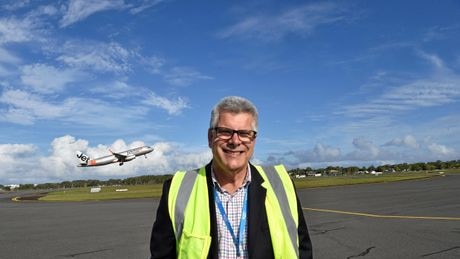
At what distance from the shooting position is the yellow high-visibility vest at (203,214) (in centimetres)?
251

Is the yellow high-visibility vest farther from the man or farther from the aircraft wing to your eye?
the aircraft wing

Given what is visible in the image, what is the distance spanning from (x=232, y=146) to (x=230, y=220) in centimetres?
46

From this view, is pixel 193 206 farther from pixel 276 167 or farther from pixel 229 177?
pixel 276 167

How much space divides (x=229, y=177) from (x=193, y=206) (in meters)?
0.32

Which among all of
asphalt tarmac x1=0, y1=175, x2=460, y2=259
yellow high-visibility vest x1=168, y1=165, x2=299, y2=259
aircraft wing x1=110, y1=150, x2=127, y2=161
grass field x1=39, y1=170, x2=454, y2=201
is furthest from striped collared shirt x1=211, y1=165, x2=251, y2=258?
aircraft wing x1=110, y1=150, x2=127, y2=161

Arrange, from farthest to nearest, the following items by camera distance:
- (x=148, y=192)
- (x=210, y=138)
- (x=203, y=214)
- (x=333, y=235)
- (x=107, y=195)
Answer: (x=148, y=192) < (x=107, y=195) < (x=333, y=235) < (x=210, y=138) < (x=203, y=214)

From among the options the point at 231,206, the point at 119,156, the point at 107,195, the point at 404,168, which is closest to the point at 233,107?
the point at 231,206

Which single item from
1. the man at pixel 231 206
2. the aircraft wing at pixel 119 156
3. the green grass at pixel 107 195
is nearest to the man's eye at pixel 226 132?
the man at pixel 231 206

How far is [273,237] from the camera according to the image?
2.55 metres

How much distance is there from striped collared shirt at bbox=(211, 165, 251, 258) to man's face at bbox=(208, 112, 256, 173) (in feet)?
0.41

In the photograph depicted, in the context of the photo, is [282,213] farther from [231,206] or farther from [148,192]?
[148,192]

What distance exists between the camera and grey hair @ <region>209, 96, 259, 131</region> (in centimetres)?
271

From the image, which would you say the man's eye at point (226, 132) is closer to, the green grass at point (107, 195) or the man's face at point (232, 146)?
the man's face at point (232, 146)

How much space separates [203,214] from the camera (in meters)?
2.55
